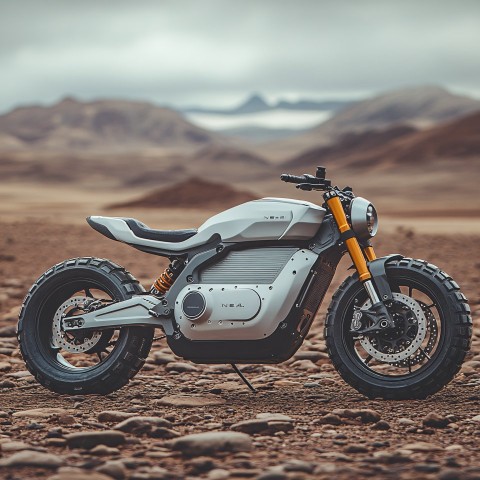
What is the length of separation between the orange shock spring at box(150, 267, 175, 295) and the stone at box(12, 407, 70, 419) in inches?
42.2

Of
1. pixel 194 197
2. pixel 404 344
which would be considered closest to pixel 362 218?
pixel 404 344

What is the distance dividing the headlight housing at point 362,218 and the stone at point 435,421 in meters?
1.31

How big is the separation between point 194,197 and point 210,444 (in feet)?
125

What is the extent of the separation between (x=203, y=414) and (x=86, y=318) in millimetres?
1213

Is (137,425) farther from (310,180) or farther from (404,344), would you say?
(310,180)

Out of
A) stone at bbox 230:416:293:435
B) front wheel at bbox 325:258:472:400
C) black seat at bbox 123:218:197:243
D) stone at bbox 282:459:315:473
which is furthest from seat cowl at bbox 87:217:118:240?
stone at bbox 282:459:315:473

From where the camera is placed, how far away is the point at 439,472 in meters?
4.13

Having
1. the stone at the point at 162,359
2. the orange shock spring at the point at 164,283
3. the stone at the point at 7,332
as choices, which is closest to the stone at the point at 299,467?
the orange shock spring at the point at 164,283

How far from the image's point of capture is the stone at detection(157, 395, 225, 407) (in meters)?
6.00

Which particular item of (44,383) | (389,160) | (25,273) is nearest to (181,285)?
(44,383)

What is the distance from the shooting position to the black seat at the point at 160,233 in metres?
6.30

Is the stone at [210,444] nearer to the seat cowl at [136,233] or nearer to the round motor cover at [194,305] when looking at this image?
the round motor cover at [194,305]

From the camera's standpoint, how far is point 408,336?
5965 mm

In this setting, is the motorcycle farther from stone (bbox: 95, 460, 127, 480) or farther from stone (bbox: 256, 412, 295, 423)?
stone (bbox: 95, 460, 127, 480)
